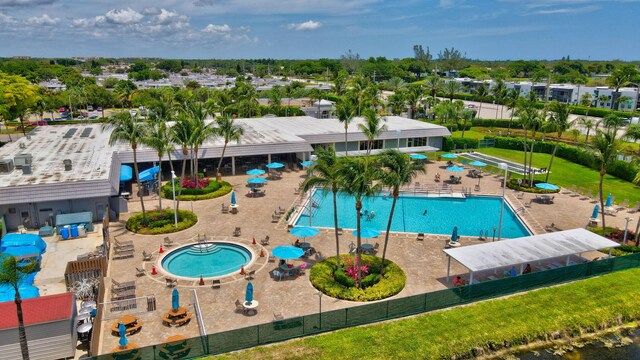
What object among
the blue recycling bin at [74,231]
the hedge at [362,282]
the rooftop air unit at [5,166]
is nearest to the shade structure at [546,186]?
the hedge at [362,282]

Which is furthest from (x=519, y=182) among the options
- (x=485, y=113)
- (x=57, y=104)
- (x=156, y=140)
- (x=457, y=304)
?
(x=57, y=104)

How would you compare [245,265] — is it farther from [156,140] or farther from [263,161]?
[263,161]

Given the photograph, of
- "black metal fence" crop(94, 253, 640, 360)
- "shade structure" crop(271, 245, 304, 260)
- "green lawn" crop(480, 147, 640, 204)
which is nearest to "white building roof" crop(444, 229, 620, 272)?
"black metal fence" crop(94, 253, 640, 360)

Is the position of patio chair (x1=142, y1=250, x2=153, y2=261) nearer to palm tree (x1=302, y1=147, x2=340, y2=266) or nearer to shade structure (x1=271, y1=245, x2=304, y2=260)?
shade structure (x1=271, y1=245, x2=304, y2=260)

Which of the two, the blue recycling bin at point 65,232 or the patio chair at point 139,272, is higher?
the blue recycling bin at point 65,232

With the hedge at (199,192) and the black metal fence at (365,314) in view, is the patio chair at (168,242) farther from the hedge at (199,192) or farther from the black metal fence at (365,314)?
the black metal fence at (365,314)

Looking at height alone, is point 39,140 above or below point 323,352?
above
